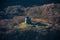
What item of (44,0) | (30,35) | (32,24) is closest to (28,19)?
(32,24)

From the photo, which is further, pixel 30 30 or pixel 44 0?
pixel 44 0

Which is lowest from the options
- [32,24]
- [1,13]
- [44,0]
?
[32,24]

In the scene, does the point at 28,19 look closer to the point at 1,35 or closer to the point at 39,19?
the point at 39,19

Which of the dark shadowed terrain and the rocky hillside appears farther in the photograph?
the rocky hillside

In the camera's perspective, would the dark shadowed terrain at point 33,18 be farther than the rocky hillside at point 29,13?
No

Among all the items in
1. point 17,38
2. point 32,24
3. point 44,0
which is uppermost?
point 44,0

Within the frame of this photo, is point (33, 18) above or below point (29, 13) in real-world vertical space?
below

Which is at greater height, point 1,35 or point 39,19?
point 39,19

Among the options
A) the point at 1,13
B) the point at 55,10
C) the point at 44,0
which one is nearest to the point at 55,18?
the point at 55,10

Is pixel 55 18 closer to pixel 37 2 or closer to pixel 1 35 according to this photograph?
pixel 37 2
